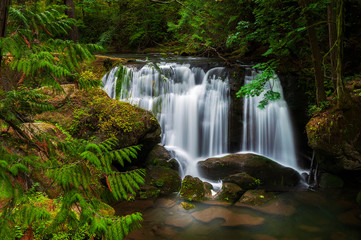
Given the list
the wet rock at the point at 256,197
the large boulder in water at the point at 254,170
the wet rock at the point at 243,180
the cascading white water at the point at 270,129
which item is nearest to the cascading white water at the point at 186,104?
the cascading white water at the point at 270,129

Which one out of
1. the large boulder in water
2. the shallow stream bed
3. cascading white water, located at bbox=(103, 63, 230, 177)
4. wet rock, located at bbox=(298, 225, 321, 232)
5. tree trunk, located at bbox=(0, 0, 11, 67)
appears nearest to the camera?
tree trunk, located at bbox=(0, 0, 11, 67)

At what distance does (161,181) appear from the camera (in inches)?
277

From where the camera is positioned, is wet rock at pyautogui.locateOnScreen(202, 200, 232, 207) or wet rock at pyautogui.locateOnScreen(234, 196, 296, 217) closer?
wet rock at pyautogui.locateOnScreen(234, 196, 296, 217)

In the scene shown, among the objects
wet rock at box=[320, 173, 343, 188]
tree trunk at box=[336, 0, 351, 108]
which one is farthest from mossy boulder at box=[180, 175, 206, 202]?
tree trunk at box=[336, 0, 351, 108]

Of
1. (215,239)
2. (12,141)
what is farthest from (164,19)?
(12,141)

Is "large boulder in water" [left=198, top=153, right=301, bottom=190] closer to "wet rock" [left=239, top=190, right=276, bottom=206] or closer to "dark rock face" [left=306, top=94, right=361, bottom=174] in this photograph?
"wet rock" [left=239, top=190, right=276, bottom=206]

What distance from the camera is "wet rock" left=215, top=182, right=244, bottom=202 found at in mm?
6441

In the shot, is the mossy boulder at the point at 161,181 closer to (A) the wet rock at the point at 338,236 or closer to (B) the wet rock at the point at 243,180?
(B) the wet rock at the point at 243,180

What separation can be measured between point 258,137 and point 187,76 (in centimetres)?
399

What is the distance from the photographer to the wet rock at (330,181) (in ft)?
23.6

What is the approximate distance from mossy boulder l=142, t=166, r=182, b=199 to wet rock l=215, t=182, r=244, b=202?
134 centimetres

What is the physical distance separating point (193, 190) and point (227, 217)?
130cm

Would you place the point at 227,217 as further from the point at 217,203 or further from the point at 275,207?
the point at 275,207

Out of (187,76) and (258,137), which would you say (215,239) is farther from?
(187,76)
